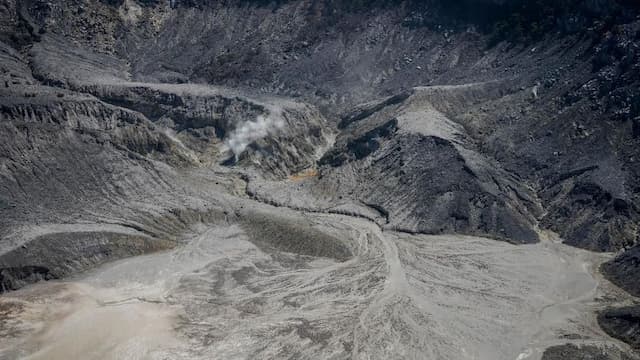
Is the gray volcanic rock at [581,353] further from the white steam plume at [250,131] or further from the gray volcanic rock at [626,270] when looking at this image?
the white steam plume at [250,131]

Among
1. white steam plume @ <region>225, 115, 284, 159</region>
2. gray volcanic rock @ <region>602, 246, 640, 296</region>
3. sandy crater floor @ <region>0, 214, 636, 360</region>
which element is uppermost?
white steam plume @ <region>225, 115, 284, 159</region>

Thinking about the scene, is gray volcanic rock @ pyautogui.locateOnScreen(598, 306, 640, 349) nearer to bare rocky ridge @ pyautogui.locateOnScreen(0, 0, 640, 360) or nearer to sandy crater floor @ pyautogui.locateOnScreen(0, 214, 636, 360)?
bare rocky ridge @ pyautogui.locateOnScreen(0, 0, 640, 360)

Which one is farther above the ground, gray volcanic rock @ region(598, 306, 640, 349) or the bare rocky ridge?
the bare rocky ridge

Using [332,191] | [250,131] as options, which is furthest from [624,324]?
[250,131]

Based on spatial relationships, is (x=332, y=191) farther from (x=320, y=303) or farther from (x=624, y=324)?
(x=624, y=324)

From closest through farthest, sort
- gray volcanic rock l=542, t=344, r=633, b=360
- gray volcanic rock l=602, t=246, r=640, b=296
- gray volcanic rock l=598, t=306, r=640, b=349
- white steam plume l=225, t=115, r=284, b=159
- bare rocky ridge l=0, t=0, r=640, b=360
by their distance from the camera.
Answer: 1. gray volcanic rock l=542, t=344, r=633, b=360
2. gray volcanic rock l=598, t=306, r=640, b=349
3. bare rocky ridge l=0, t=0, r=640, b=360
4. gray volcanic rock l=602, t=246, r=640, b=296
5. white steam plume l=225, t=115, r=284, b=159

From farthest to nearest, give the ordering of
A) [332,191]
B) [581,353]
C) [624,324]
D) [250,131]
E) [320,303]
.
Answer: [250,131] → [332,191] → [320,303] → [624,324] → [581,353]

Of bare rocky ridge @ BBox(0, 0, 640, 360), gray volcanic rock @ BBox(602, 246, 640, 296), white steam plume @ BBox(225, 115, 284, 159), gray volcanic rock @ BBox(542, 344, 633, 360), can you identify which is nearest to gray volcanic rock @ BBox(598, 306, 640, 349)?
bare rocky ridge @ BBox(0, 0, 640, 360)
